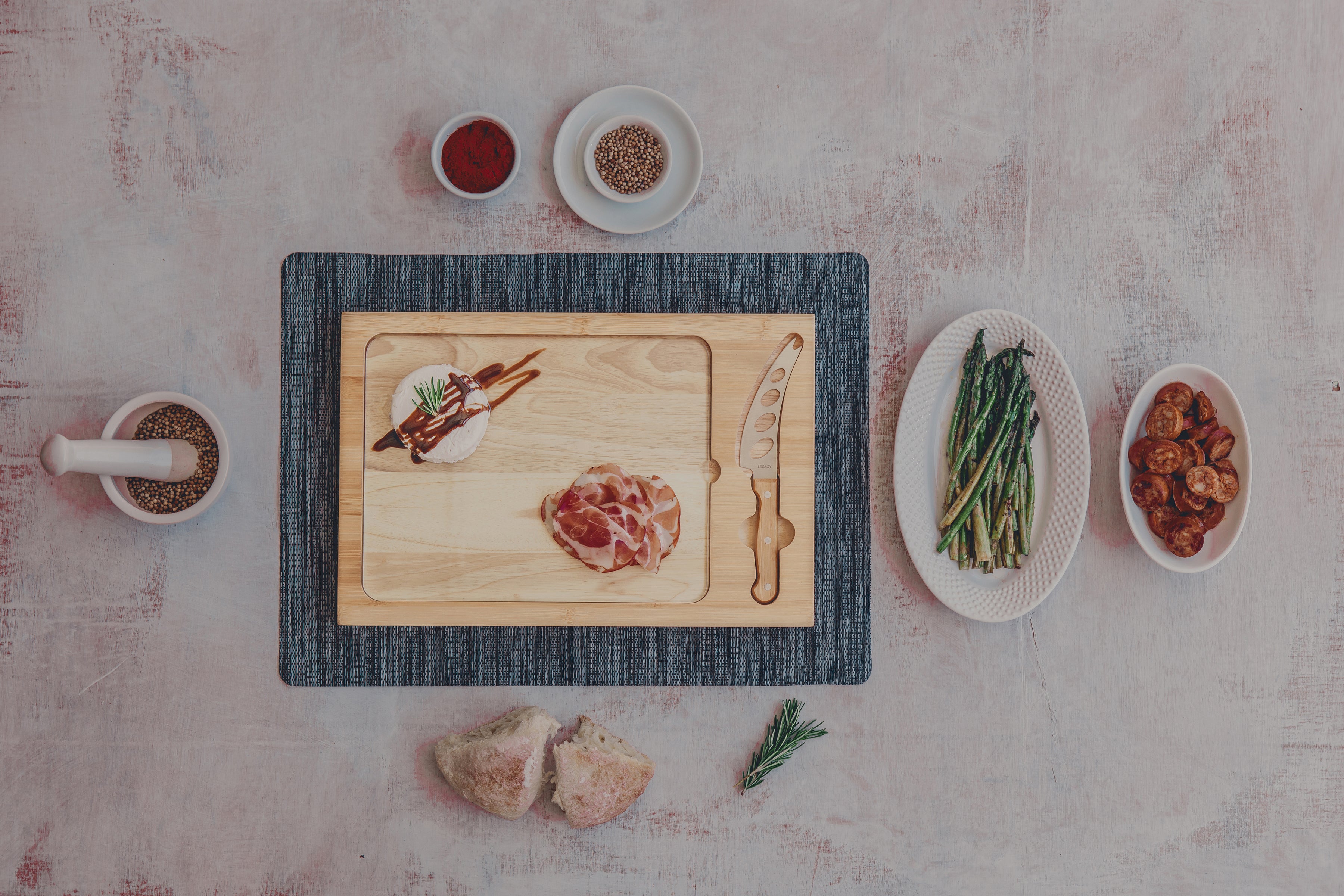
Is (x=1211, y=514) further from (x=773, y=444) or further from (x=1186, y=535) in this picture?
(x=773, y=444)

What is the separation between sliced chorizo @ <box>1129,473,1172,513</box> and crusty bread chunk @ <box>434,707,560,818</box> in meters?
1.48

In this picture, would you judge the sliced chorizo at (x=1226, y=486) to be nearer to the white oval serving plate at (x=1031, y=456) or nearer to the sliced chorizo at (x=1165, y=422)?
the sliced chorizo at (x=1165, y=422)

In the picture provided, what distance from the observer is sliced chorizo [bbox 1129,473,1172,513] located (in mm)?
1761

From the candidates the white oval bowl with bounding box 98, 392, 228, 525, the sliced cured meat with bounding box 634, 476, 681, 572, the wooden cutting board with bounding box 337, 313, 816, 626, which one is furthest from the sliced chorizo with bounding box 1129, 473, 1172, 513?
the white oval bowl with bounding box 98, 392, 228, 525

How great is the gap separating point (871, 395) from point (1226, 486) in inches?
32.5

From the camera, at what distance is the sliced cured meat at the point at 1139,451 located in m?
1.79

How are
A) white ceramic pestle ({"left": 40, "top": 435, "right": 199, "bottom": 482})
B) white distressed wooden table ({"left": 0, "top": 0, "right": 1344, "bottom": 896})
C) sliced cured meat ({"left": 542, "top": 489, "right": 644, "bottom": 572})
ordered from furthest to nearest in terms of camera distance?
white distressed wooden table ({"left": 0, "top": 0, "right": 1344, "bottom": 896})
sliced cured meat ({"left": 542, "top": 489, "right": 644, "bottom": 572})
white ceramic pestle ({"left": 40, "top": 435, "right": 199, "bottom": 482})

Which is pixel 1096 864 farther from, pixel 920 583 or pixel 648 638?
pixel 648 638

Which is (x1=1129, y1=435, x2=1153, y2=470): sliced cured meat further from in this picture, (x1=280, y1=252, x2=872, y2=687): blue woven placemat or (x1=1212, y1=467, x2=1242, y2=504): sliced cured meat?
(x1=280, y1=252, x2=872, y2=687): blue woven placemat

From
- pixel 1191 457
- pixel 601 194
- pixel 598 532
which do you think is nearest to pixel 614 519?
pixel 598 532

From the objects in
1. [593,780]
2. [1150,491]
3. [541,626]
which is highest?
[1150,491]

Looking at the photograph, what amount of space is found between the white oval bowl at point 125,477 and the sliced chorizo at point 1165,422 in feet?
6.98

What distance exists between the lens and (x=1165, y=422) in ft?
5.80

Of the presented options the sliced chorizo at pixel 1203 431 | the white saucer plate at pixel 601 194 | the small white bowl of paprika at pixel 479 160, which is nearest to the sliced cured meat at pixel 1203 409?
the sliced chorizo at pixel 1203 431
